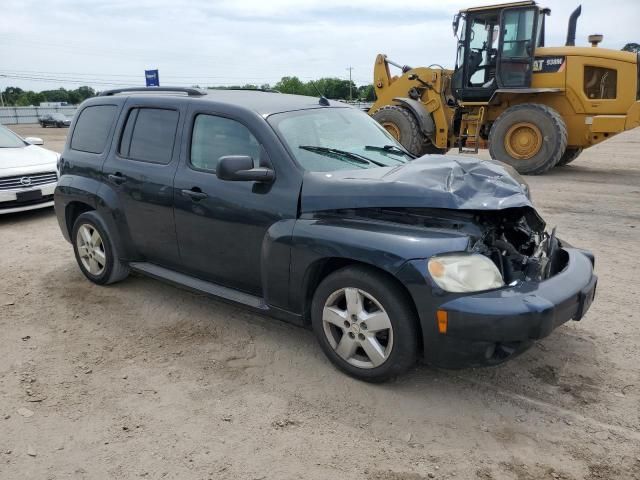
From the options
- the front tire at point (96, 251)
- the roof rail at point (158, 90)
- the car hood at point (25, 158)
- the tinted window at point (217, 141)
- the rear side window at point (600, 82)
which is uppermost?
the rear side window at point (600, 82)

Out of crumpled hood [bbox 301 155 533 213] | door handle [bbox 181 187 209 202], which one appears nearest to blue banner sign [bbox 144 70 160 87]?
door handle [bbox 181 187 209 202]

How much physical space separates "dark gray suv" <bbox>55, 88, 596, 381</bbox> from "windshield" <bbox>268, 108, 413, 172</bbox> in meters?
0.02

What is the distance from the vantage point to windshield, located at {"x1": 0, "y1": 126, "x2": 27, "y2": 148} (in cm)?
882

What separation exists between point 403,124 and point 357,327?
9.53 m

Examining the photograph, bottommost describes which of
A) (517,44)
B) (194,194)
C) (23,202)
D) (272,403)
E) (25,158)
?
(272,403)

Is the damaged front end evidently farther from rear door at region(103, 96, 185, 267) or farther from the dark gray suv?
rear door at region(103, 96, 185, 267)

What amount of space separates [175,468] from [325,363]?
49.8 inches

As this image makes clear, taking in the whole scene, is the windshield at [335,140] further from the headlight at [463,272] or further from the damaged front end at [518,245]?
the headlight at [463,272]

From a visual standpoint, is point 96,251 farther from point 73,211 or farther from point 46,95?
point 46,95

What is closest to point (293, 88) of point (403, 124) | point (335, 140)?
point (403, 124)

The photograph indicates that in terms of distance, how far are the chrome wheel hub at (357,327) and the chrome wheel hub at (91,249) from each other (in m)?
2.64

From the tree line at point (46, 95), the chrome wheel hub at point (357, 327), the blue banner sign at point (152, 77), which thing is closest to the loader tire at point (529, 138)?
the chrome wheel hub at point (357, 327)

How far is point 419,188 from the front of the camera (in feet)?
10.4

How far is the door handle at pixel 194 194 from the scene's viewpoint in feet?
12.9
